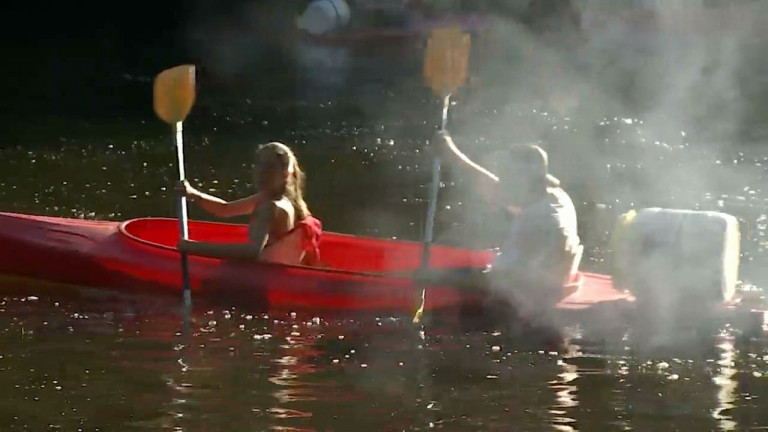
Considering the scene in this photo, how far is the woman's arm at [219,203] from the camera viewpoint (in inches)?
271

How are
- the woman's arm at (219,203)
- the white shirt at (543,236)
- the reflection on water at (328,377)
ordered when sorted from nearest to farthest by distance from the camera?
1. the reflection on water at (328,377)
2. the white shirt at (543,236)
3. the woman's arm at (219,203)

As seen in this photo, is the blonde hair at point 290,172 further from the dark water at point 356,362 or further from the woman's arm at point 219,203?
the dark water at point 356,362

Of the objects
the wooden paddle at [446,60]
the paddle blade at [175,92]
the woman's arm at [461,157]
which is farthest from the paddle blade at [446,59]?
the paddle blade at [175,92]

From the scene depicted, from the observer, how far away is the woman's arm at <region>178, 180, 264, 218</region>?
6895mm

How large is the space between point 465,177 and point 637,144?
7.64 ft

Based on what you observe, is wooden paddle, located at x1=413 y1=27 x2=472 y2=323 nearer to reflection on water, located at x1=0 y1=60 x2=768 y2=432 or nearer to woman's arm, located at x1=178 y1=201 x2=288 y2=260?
woman's arm, located at x1=178 y1=201 x2=288 y2=260

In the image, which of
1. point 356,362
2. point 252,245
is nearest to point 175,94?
point 252,245

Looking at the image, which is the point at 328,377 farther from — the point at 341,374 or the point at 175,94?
A: the point at 175,94

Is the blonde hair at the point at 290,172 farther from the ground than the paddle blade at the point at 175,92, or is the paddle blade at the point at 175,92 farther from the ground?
the paddle blade at the point at 175,92

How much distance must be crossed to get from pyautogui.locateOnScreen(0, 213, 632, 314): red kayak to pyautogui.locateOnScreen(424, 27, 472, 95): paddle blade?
2.84 ft

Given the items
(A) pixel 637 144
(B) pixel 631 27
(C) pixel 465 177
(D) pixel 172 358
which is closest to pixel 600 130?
(A) pixel 637 144

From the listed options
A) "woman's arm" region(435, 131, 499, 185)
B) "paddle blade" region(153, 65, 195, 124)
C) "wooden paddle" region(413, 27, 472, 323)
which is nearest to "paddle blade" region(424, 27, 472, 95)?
"wooden paddle" region(413, 27, 472, 323)

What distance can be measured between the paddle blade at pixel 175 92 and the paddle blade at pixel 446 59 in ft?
4.02

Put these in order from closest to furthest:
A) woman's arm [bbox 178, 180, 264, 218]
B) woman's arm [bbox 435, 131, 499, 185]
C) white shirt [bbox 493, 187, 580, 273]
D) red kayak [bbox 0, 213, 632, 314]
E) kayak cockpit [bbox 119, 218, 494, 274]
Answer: white shirt [bbox 493, 187, 580, 273], red kayak [bbox 0, 213, 632, 314], woman's arm [bbox 178, 180, 264, 218], woman's arm [bbox 435, 131, 499, 185], kayak cockpit [bbox 119, 218, 494, 274]
